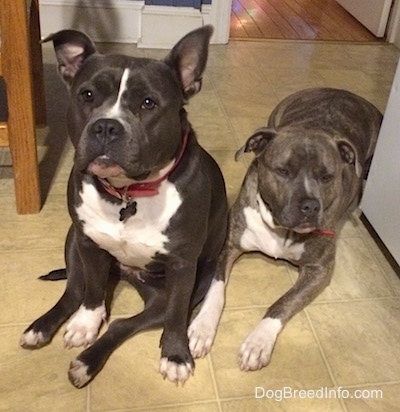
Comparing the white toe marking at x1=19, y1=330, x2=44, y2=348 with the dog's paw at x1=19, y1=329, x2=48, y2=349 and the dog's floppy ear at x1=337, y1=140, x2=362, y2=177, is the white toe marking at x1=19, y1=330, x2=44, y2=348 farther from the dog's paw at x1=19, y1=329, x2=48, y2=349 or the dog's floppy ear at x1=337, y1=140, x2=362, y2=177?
the dog's floppy ear at x1=337, y1=140, x2=362, y2=177

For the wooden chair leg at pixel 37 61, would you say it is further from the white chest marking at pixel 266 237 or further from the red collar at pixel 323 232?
the red collar at pixel 323 232

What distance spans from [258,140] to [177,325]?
0.68m

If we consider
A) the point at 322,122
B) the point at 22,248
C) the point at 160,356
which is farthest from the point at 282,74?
the point at 160,356

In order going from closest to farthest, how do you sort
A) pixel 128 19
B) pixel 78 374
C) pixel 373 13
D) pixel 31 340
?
pixel 78 374 < pixel 31 340 < pixel 128 19 < pixel 373 13

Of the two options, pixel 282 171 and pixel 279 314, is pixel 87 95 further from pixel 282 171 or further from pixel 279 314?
pixel 279 314

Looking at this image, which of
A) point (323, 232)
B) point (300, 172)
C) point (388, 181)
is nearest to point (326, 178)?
point (300, 172)

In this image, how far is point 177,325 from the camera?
1.87m

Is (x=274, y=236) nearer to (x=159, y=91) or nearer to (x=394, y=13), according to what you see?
(x=159, y=91)

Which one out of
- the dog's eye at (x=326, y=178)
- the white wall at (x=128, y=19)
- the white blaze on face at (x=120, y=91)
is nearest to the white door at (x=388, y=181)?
the dog's eye at (x=326, y=178)

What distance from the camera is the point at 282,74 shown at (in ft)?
12.8

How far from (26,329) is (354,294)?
114cm

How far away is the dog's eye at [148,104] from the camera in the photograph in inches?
60.2

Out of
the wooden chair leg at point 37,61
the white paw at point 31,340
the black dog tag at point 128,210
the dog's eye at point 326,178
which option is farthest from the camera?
the wooden chair leg at point 37,61

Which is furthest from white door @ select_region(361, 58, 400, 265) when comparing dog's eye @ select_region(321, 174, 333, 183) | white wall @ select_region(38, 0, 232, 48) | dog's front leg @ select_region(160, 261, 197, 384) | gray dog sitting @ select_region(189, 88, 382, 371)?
white wall @ select_region(38, 0, 232, 48)
